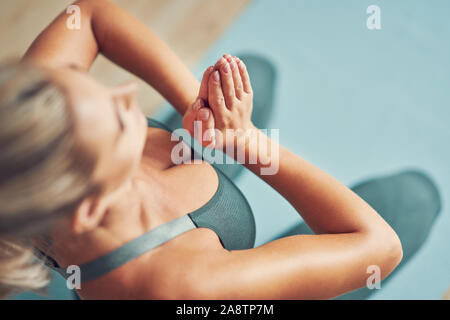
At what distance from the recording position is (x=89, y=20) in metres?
0.66

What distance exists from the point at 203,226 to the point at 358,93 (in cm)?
70

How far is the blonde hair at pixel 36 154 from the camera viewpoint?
0.32 m

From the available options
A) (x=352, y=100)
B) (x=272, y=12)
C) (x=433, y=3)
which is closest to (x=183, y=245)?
(x=352, y=100)

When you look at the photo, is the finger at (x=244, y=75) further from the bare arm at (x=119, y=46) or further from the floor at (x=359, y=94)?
the floor at (x=359, y=94)

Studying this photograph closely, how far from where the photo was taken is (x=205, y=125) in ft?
1.86

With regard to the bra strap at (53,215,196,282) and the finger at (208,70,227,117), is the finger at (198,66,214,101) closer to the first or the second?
the finger at (208,70,227,117)

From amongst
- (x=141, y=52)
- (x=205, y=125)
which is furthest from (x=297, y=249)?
(x=141, y=52)

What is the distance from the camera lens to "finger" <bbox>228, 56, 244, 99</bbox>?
0.54m

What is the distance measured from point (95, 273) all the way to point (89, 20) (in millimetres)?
477

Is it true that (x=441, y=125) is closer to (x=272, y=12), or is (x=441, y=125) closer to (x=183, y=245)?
(x=272, y=12)

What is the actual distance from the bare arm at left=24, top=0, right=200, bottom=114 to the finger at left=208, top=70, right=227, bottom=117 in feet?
0.45

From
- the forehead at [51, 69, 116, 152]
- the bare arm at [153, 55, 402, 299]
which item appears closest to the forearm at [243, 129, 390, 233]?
the bare arm at [153, 55, 402, 299]
